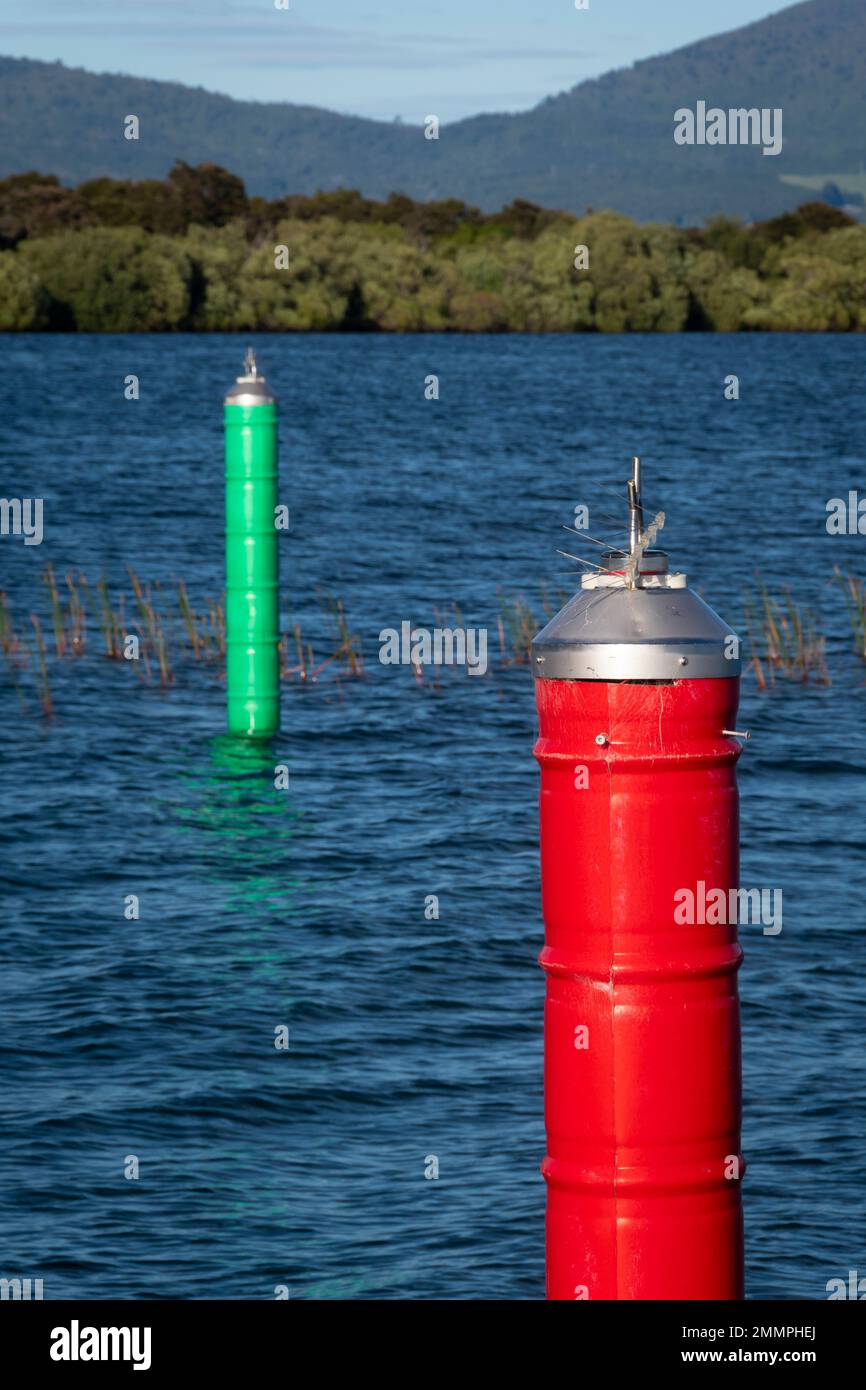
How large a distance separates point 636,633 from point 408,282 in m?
160

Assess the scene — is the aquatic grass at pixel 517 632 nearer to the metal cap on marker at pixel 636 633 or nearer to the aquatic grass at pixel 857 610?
the aquatic grass at pixel 857 610

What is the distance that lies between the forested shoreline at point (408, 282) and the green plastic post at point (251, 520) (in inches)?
5109

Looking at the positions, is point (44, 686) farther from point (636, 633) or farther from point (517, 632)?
point (636, 633)

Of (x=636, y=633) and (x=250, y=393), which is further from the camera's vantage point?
(x=250, y=393)

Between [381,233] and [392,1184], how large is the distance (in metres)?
173

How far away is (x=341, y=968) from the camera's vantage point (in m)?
18.8

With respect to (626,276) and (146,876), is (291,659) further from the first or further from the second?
(626,276)

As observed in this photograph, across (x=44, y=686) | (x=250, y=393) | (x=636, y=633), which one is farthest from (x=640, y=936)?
(x=44, y=686)

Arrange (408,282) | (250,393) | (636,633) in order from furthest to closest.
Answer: (408,282), (250,393), (636,633)

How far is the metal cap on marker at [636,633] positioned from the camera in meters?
6.37

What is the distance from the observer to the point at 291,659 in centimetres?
3556

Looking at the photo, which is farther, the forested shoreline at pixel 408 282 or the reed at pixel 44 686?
the forested shoreline at pixel 408 282

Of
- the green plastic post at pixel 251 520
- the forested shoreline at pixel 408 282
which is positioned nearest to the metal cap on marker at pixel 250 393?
the green plastic post at pixel 251 520
